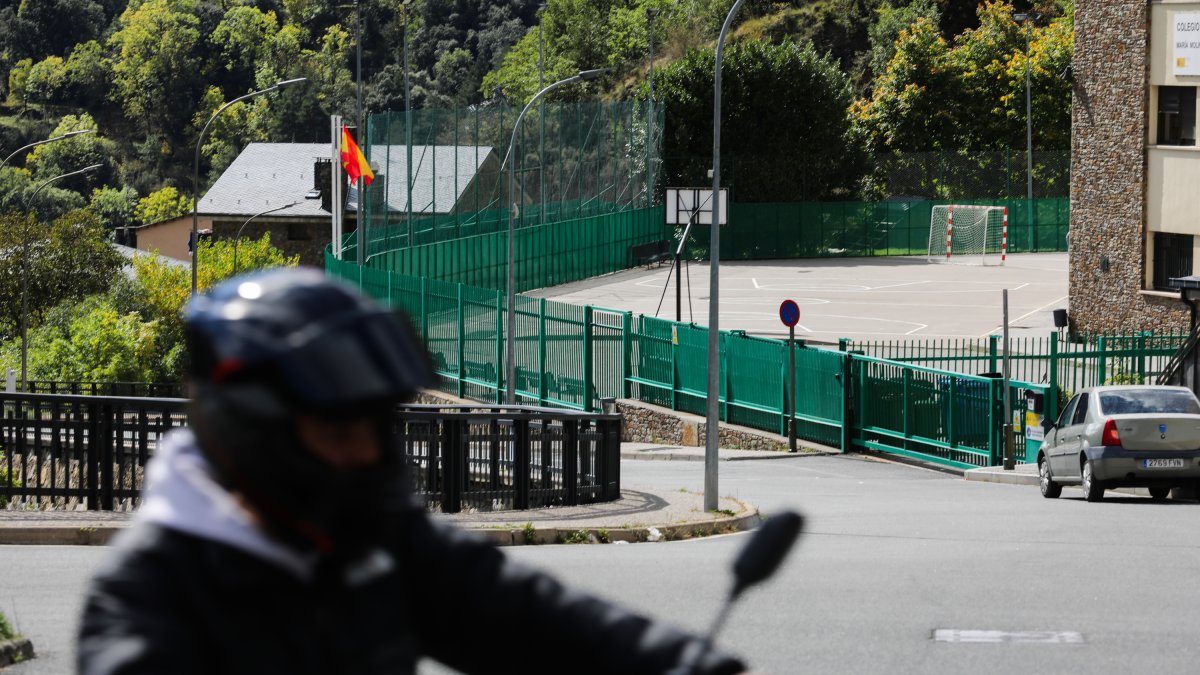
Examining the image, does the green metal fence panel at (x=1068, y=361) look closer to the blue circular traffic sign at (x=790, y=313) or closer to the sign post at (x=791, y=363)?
the sign post at (x=791, y=363)

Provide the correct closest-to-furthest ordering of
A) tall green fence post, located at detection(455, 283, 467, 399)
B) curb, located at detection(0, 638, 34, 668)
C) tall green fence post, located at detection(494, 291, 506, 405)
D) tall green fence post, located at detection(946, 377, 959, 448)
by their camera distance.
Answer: curb, located at detection(0, 638, 34, 668), tall green fence post, located at detection(946, 377, 959, 448), tall green fence post, located at detection(494, 291, 506, 405), tall green fence post, located at detection(455, 283, 467, 399)

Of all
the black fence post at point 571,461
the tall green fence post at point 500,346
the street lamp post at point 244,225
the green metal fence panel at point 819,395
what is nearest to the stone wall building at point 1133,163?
the green metal fence panel at point 819,395

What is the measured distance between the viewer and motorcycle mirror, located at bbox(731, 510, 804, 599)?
2.69 metres

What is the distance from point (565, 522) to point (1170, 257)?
30059 mm

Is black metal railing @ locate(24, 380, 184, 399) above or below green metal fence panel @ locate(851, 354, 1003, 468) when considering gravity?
below

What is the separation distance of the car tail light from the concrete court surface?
22.6 meters

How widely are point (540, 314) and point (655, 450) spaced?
276 inches

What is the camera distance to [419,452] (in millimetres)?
15547

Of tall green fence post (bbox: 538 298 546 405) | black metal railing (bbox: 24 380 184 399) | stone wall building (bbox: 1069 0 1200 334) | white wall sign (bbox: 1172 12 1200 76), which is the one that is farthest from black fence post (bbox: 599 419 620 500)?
white wall sign (bbox: 1172 12 1200 76)

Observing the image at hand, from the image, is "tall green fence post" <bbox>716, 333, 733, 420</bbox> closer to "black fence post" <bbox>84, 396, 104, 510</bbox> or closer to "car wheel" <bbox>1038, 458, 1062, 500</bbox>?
"car wheel" <bbox>1038, 458, 1062, 500</bbox>

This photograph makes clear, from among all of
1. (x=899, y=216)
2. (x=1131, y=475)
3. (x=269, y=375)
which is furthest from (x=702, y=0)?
(x=269, y=375)

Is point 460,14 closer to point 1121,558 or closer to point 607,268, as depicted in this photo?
point 607,268

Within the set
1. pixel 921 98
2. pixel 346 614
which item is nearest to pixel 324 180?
pixel 921 98

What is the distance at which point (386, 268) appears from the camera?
5034cm
